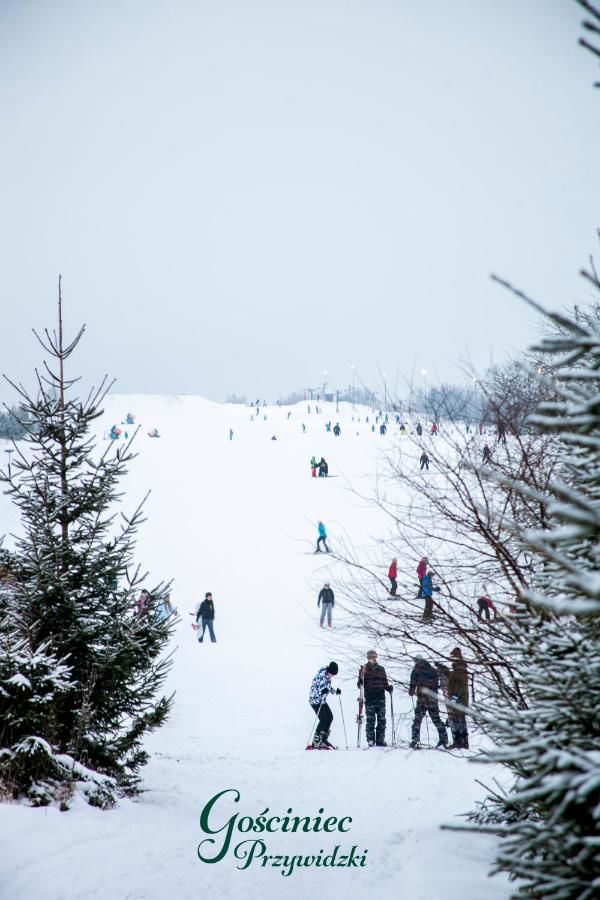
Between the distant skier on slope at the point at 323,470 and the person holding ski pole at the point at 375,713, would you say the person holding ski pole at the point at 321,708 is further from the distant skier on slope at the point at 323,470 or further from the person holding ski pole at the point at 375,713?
the distant skier on slope at the point at 323,470

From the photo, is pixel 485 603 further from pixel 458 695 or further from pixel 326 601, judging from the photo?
pixel 326 601

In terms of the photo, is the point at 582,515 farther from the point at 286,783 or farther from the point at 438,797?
the point at 286,783

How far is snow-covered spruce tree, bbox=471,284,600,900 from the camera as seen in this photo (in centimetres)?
196

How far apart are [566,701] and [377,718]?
744 centimetres

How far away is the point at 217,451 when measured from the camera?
157 feet

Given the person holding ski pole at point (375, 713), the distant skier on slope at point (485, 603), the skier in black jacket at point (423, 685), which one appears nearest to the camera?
the distant skier on slope at point (485, 603)

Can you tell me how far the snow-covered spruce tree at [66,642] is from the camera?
527 cm

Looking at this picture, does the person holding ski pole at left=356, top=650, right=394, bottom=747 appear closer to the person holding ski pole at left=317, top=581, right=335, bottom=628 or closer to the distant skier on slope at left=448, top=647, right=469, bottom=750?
the distant skier on slope at left=448, top=647, right=469, bottom=750

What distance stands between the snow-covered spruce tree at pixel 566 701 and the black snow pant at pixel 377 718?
6.58 metres

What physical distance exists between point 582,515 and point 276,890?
Result: 4.48m

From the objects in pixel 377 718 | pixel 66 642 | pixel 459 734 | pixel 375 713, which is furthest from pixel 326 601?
pixel 66 642

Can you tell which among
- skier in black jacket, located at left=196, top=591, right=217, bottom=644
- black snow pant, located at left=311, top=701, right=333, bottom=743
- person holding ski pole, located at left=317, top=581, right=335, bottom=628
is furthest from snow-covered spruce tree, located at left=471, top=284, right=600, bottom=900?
skier in black jacket, located at left=196, top=591, right=217, bottom=644

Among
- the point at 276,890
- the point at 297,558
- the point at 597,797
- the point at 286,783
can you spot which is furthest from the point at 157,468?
the point at 597,797

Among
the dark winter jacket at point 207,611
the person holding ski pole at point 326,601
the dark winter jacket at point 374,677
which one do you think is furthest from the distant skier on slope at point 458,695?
the dark winter jacket at point 207,611
